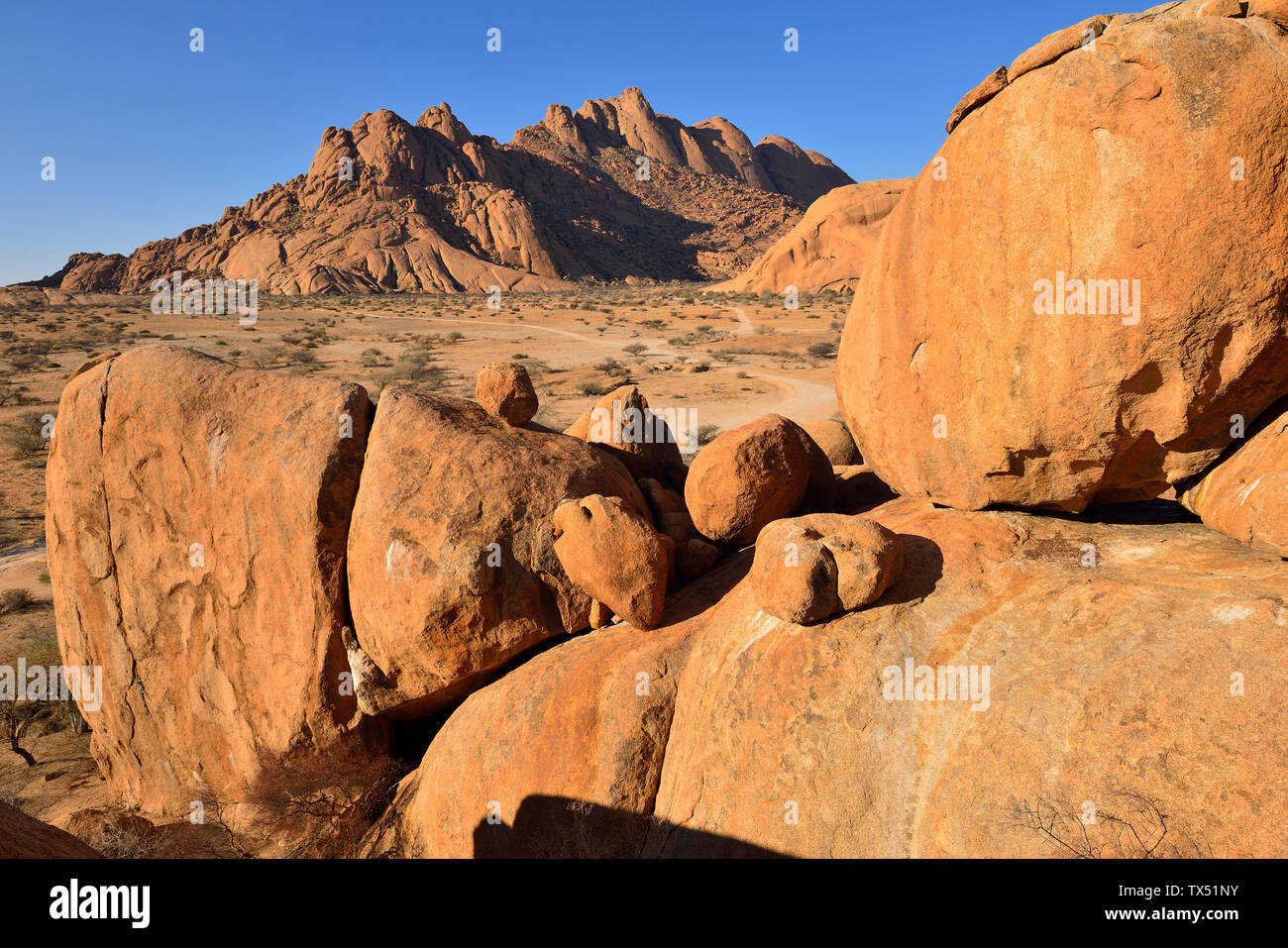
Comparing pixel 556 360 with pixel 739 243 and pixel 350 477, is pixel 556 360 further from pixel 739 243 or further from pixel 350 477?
pixel 739 243

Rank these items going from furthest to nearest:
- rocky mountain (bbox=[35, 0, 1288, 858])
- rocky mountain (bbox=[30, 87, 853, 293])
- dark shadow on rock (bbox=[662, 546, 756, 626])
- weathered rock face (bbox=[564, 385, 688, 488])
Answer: rocky mountain (bbox=[30, 87, 853, 293]) → weathered rock face (bbox=[564, 385, 688, 488]) → dark shadow on rock (bbox=[662, 546, 756, 626]) → rocky mountain (bbox=[35, 0, 1288, 858])

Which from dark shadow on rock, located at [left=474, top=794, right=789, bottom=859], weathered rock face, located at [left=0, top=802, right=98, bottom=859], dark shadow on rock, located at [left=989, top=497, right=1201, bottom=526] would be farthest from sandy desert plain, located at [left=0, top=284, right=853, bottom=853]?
dark shadow on rock, located at [left=989, top=497, right=1201, bottom=526]

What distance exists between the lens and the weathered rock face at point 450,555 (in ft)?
16.5

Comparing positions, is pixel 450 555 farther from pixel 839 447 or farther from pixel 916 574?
pixel 839 447

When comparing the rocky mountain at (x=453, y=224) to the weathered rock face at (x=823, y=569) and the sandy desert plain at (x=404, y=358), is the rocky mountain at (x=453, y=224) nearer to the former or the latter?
the sandy desert plain at (x=404, y=358)

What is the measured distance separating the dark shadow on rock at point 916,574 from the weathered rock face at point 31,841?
4.04 meters

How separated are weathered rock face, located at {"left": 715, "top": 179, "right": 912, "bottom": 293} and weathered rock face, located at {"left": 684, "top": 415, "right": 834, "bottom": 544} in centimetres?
4278

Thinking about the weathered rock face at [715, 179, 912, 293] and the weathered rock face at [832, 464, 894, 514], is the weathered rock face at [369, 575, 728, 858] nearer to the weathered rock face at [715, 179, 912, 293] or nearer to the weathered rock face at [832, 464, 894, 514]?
the weathered rock face at [832, 464, 894, 514]

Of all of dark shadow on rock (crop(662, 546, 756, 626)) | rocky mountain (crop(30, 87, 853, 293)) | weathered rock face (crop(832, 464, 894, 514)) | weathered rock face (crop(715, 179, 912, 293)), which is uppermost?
rocky mountain (crop(30, 87, 853, 293))

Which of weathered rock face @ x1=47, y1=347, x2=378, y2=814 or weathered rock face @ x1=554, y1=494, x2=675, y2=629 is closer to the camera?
weathered rock face @ x1=554, y1=494, x2=675, y2=629

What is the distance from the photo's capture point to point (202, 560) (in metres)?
5.93

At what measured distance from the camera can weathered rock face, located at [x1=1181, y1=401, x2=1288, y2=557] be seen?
3369mm

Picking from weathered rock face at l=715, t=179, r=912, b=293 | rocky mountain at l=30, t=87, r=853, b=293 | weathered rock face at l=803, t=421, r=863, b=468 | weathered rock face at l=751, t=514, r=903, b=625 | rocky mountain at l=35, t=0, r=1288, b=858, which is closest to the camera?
rocky mountain at l=35, t=0, r=1288, b=858
